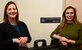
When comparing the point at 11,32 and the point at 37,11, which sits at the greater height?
the point at 37,11

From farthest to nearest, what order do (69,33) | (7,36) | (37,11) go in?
(37,11), (69,33), (7,36)

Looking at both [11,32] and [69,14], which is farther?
[69,14]

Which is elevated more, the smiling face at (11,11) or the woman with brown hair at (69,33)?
the smiling face at (11,11)

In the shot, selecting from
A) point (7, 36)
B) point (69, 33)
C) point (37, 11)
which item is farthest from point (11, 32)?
point (37, 11)

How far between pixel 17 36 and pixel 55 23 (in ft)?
3.30

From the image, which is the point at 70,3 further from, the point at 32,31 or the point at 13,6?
the point at 13,6

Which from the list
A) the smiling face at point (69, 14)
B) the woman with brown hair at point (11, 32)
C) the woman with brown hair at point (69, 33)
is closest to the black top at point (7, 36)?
the woman with brown hair at point (11, 32)

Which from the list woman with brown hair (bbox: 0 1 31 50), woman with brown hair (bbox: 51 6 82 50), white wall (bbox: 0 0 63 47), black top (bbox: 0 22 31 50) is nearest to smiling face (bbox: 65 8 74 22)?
woman with brown hair (bbox: 51 6 82 50)

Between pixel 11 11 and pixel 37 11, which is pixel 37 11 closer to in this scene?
pixel 37 11

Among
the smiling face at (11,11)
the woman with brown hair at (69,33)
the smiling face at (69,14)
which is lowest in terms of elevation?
the woman with brown hair at (69,33)

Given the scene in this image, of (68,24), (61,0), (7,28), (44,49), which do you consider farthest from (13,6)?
(61,0)

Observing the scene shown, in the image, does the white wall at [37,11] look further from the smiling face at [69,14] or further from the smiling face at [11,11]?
the smiling face at [11,11]

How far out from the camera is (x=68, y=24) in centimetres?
262

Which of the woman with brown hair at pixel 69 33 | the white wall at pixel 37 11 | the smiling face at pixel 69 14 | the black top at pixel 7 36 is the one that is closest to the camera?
the black top at pixel 7 36
